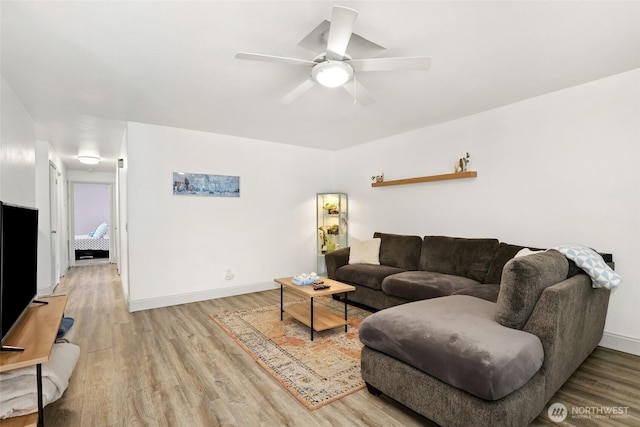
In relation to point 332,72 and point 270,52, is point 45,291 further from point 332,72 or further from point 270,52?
point 332,72

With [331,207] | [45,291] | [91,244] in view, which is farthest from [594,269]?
[91,244]

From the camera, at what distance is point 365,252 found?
4422mm

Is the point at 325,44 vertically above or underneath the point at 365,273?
above

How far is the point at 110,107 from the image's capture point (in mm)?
3424

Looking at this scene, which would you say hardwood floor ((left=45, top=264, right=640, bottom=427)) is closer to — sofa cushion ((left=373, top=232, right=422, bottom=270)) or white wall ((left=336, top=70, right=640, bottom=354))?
white wall ((left=336, top=70, right=640, bottom=354))

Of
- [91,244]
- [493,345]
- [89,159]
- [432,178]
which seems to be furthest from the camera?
[91,244]

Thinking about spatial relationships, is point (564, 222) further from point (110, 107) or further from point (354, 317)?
point (110, 107)

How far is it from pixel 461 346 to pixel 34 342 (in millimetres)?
2259

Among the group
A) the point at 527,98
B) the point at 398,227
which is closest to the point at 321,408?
the point at 398,227

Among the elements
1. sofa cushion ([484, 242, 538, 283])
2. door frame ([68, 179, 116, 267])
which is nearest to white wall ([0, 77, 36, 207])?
sofa cushion ([484, 242, 538, 283])

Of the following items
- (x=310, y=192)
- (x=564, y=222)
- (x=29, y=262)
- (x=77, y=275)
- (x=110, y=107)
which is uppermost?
(x=110, y=107)

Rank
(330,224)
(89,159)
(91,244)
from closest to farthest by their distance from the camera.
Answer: (330,224), (89,159), (91,244)

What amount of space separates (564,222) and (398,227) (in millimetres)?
2076

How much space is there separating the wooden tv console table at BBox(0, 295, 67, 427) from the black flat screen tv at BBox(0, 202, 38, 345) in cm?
7
